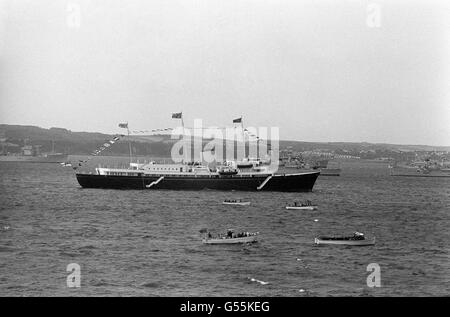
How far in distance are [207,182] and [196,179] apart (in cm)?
173

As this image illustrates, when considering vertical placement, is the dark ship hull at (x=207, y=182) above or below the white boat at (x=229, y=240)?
above

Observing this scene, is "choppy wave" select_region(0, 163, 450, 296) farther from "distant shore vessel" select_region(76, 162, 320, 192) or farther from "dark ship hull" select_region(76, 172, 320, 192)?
"distant shore vessel" select_region(76, 162, 320, 192)

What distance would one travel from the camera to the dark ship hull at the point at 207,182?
86.0 metres

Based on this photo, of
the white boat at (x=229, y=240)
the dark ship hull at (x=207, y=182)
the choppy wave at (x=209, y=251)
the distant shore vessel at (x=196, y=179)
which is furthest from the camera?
the distant shore vessel at (x=196, y=179)

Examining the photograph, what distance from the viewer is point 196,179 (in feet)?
287

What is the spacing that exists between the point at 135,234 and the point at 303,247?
13051 mm

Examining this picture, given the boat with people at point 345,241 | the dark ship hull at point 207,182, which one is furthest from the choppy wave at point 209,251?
the dark ship hull at point 207,182

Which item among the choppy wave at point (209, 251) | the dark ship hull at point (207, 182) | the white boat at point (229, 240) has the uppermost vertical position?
the dark ship hull at point (207, 182)

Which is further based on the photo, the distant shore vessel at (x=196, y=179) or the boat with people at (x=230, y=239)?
the distant shore vessel at (x=196, y=179)

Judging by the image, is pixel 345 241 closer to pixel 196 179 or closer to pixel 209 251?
pixel 209 251

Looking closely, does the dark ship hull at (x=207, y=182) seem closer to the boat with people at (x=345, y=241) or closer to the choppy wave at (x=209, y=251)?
the choppy wave at (x=209, y=251)

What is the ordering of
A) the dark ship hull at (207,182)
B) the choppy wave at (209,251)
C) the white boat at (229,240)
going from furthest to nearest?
the dark ship hull at (207,182)
the white boat at (229,240)
the choppy wave at (209,251)

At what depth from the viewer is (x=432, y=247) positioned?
42000 mm
